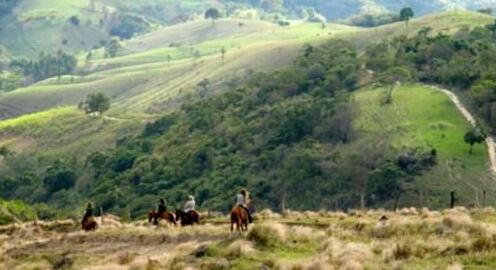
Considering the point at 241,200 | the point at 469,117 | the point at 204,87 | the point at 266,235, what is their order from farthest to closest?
1. the point at 204,87
2. the point at 469,117
3. the point at 241,200
4. the point at 266,235

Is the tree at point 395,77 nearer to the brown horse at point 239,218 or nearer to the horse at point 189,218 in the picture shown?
the horse at point 189,218

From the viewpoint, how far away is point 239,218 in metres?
30.8

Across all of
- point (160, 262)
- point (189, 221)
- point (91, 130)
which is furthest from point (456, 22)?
point (160, 262)

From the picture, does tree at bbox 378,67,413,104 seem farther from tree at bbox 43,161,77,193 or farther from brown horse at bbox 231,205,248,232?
brown horse at bbox 231,205,248,232

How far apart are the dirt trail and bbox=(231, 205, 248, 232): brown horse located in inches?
2202

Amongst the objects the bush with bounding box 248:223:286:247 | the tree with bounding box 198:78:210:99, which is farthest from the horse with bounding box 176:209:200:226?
the tree with bounding box 198:78:210:99

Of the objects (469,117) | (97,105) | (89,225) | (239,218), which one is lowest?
(89,225)

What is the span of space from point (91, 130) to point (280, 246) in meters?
143

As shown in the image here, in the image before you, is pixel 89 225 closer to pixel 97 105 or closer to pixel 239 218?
pixel 239 218

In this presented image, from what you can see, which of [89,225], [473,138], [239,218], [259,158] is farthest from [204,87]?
[239,218]

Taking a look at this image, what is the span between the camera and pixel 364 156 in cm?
9306

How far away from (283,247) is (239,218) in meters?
4.76

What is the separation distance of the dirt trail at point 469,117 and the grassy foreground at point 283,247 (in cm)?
4920

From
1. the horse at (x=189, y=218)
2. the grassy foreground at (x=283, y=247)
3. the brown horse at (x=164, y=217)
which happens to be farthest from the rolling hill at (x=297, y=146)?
the grassy foreground at (x=283, y=247)
